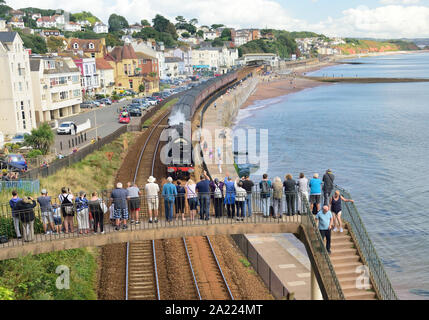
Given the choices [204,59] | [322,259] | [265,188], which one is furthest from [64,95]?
[204,59]

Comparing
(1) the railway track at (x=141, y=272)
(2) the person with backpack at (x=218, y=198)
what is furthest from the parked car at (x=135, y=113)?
(2) the person with backpack at (x=218, y=198)

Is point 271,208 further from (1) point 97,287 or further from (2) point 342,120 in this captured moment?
(2) point 342,120

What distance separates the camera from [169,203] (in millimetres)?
14367

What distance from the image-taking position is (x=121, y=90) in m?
86.9

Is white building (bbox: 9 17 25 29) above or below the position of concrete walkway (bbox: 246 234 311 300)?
above

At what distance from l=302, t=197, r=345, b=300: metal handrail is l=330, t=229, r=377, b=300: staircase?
32 cm

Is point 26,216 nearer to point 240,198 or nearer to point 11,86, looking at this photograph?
point 240,198

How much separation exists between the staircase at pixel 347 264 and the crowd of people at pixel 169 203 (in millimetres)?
362

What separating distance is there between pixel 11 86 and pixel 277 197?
119 ft

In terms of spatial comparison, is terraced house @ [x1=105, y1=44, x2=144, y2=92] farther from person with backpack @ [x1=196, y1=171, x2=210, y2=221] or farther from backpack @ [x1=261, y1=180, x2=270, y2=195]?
backpack @ [x1=261, y1=180, x2=270, y2=195]

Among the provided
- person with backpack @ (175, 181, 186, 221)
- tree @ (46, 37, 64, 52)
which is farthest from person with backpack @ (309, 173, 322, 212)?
tree @ (46, 37, 64, 52)

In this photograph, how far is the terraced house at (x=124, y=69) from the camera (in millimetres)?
91688

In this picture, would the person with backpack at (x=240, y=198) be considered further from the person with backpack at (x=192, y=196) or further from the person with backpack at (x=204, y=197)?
the person with backpack at (x=192, y=196)

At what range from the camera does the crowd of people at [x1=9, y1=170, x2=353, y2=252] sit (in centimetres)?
1325
